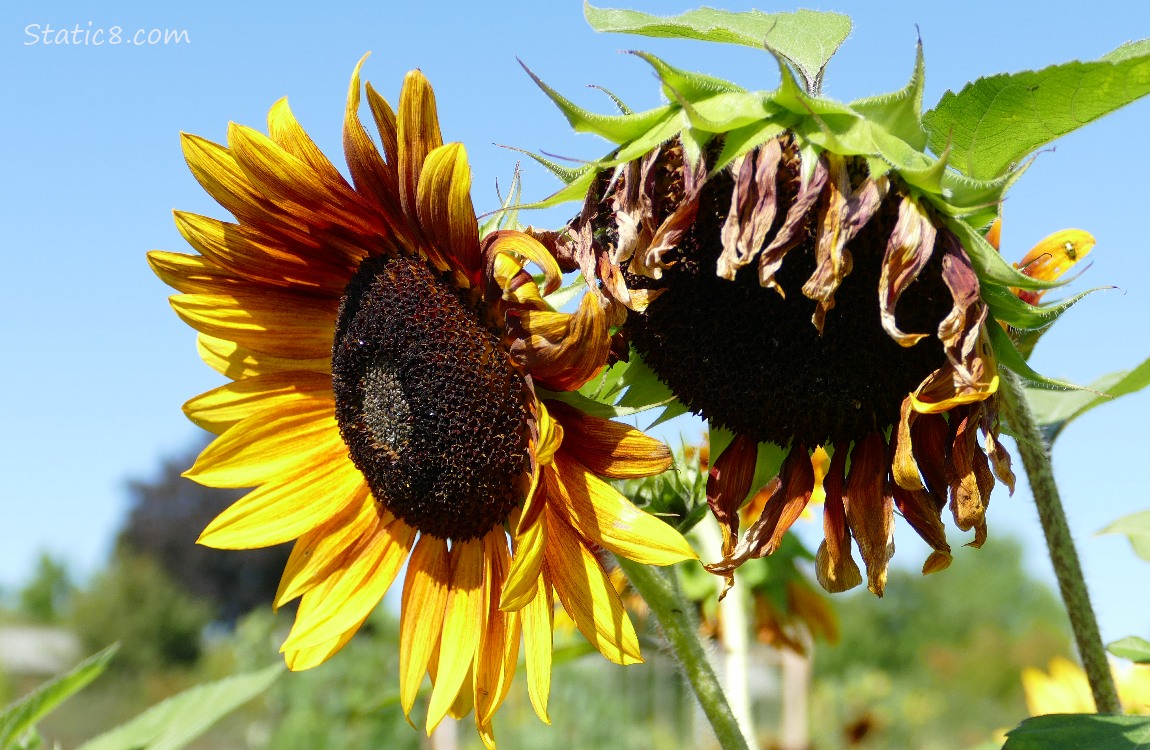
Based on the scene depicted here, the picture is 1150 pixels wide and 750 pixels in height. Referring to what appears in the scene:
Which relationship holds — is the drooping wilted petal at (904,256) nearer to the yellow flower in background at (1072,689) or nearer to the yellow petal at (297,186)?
the yellow petal at (297,186)

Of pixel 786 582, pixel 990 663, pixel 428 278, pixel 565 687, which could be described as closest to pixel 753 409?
pixel 428 278

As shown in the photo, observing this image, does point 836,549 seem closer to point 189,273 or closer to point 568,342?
point 568,342

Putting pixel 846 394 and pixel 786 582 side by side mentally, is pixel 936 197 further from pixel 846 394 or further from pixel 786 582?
pixel 786 582

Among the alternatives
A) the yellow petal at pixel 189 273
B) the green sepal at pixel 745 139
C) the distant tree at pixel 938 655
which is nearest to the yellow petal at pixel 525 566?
the green sepal at pixel 745 139

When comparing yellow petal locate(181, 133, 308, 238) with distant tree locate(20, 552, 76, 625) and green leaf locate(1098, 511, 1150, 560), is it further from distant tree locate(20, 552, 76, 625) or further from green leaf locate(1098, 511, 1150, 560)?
distant tree locate(20, 552, 76, 625)

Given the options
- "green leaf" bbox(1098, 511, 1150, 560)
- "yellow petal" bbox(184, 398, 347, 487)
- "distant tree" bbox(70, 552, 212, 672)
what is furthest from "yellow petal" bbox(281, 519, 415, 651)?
"distant tree" bbox(70, 552, 212, 672)

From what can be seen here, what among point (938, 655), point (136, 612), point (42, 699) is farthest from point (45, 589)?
point (42, 699)

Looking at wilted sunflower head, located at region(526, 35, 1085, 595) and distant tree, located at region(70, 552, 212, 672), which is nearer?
wilted sunflower head, located at region(526, 35, 1085, 595)
